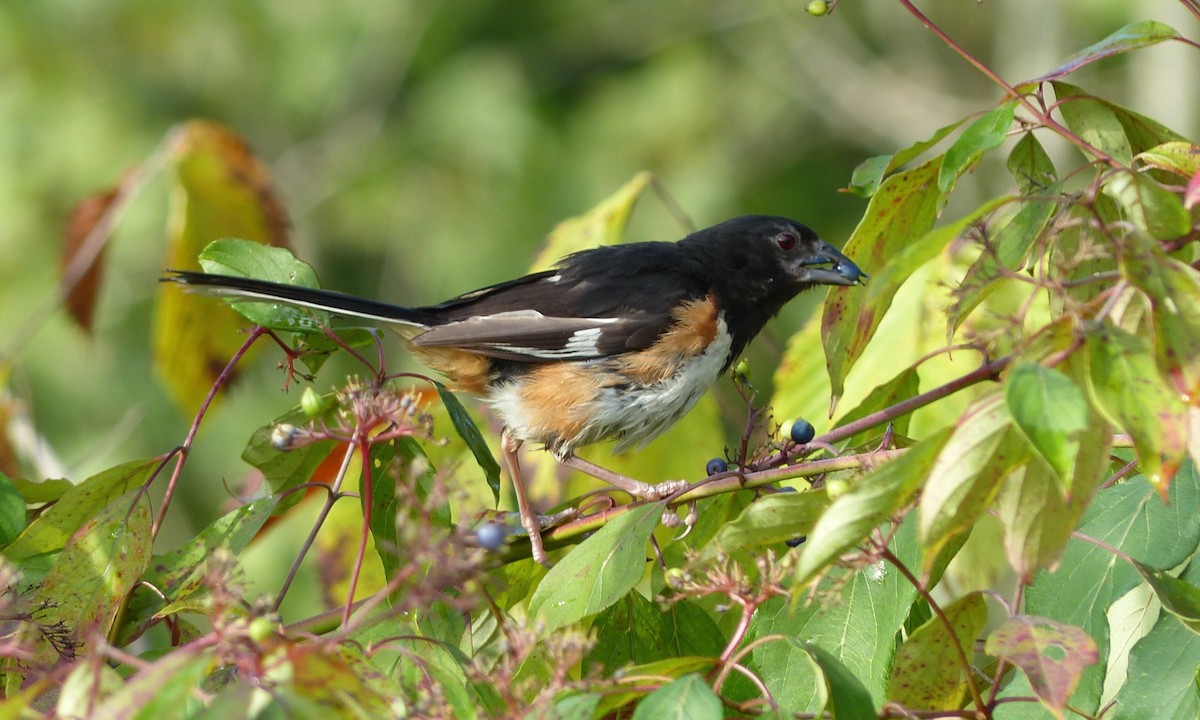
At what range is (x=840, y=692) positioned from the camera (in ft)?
4.59

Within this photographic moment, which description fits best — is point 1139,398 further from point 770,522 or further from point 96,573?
point 96,573

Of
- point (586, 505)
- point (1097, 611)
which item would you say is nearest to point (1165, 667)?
point (1097, 611)

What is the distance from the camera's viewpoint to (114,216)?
130 inches

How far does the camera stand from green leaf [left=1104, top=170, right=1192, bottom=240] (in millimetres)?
1684

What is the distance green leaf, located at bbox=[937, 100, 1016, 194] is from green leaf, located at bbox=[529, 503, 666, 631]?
2.33 feet

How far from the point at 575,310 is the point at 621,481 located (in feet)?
1.97

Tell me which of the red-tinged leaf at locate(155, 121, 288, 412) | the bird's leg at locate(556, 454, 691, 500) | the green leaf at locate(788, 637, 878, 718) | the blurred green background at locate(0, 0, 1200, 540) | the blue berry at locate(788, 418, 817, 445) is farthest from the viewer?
the blurred green background at locate(0, 0, 1200, 540)

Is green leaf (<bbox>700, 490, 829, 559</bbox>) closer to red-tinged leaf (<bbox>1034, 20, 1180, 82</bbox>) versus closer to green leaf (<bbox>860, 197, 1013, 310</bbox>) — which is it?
green leaf (<bbox>860, 197, 1013, 310</bbox>)

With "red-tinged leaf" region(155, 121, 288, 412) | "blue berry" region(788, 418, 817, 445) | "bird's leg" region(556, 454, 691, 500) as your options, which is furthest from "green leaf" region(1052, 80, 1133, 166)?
"red-tinged leaf" region(155, 121, 288, 412)

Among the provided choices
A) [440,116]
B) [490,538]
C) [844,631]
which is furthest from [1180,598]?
[440,116]

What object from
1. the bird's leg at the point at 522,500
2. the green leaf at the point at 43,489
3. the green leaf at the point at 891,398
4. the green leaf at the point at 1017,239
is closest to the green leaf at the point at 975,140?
the green leaf at the point at 1017,239

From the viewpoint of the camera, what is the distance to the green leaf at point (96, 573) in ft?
6.41

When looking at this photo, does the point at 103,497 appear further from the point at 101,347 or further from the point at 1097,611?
the point at 101,347

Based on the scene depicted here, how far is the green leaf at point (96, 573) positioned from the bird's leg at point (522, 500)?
68cm
